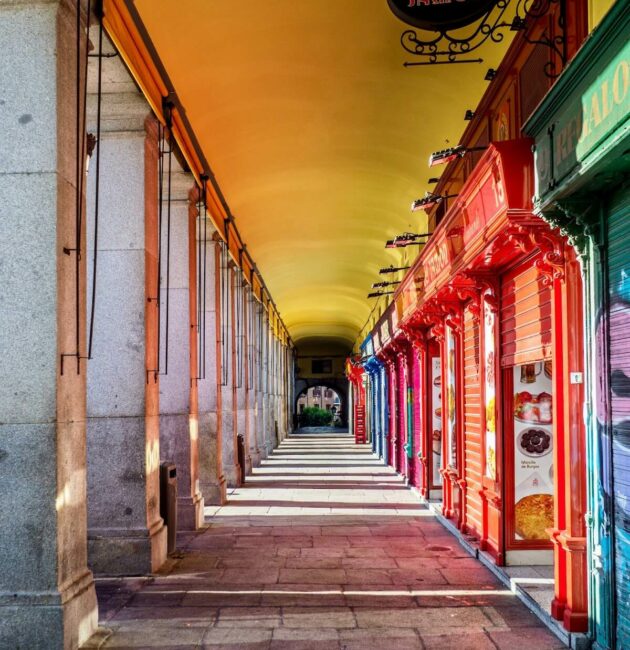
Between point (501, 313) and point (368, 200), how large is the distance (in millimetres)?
6713

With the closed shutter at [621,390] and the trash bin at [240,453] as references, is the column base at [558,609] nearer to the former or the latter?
the closed shutter at [621,390]

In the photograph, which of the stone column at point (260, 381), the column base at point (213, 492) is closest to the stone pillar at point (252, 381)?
the stone column at point (260, 381)

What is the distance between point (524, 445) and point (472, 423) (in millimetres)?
1448

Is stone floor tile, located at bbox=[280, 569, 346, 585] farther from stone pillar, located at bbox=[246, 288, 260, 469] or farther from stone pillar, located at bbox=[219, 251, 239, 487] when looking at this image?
stone pillar, located at bbox=[246, 288, 260, 469]

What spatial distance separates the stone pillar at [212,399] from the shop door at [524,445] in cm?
514

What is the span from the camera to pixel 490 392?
786cm

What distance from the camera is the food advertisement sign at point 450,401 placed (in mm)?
9992

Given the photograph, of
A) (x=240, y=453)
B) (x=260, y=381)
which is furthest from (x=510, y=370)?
(x=260, y=381)

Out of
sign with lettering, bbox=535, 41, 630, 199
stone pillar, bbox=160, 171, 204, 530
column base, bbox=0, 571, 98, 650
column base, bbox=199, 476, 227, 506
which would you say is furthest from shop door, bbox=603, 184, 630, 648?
column base, bbox=199, 476, 227, 506

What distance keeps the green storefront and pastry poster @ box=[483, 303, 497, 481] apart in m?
2.72

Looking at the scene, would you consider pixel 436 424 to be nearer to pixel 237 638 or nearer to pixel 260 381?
pixel 237 638

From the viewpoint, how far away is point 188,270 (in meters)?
9.91

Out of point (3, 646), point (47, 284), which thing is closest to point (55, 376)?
point (47, 284)

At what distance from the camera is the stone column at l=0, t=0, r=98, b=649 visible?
4871 millimetres
